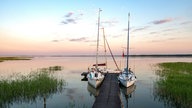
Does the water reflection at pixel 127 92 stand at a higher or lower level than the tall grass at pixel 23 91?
lower

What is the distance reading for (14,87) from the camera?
899 inches

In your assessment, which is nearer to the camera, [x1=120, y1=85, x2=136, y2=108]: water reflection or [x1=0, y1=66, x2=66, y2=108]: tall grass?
[x1=0, y1=66, x2=66, y2=108]: tall grass

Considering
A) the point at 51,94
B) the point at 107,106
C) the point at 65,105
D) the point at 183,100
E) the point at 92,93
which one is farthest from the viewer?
the point at 92,93

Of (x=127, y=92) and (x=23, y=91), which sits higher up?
(x=23, y=91)

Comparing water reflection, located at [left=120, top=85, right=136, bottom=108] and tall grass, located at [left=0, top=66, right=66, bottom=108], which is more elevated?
tall grass, located at [left=0, top=66, right=66, bottom=108]

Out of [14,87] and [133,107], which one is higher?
[14,87]

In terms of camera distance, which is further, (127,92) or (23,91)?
(127,92)

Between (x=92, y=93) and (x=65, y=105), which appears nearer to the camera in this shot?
(x=65, y=105)

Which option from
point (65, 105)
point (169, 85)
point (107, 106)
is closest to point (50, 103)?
point (65, 105)

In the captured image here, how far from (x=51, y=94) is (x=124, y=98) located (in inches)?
327

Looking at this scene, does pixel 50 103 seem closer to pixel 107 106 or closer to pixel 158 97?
pixel 107 106

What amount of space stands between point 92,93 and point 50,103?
6.70m

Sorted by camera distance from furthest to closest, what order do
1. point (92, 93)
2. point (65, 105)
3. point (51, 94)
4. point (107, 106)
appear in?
1. point (92, 93)
2. point (51, 94)
3. point (65, 105)
4. point (107, 106)

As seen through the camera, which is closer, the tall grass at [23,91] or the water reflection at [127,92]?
the tall grass at [23,91]
